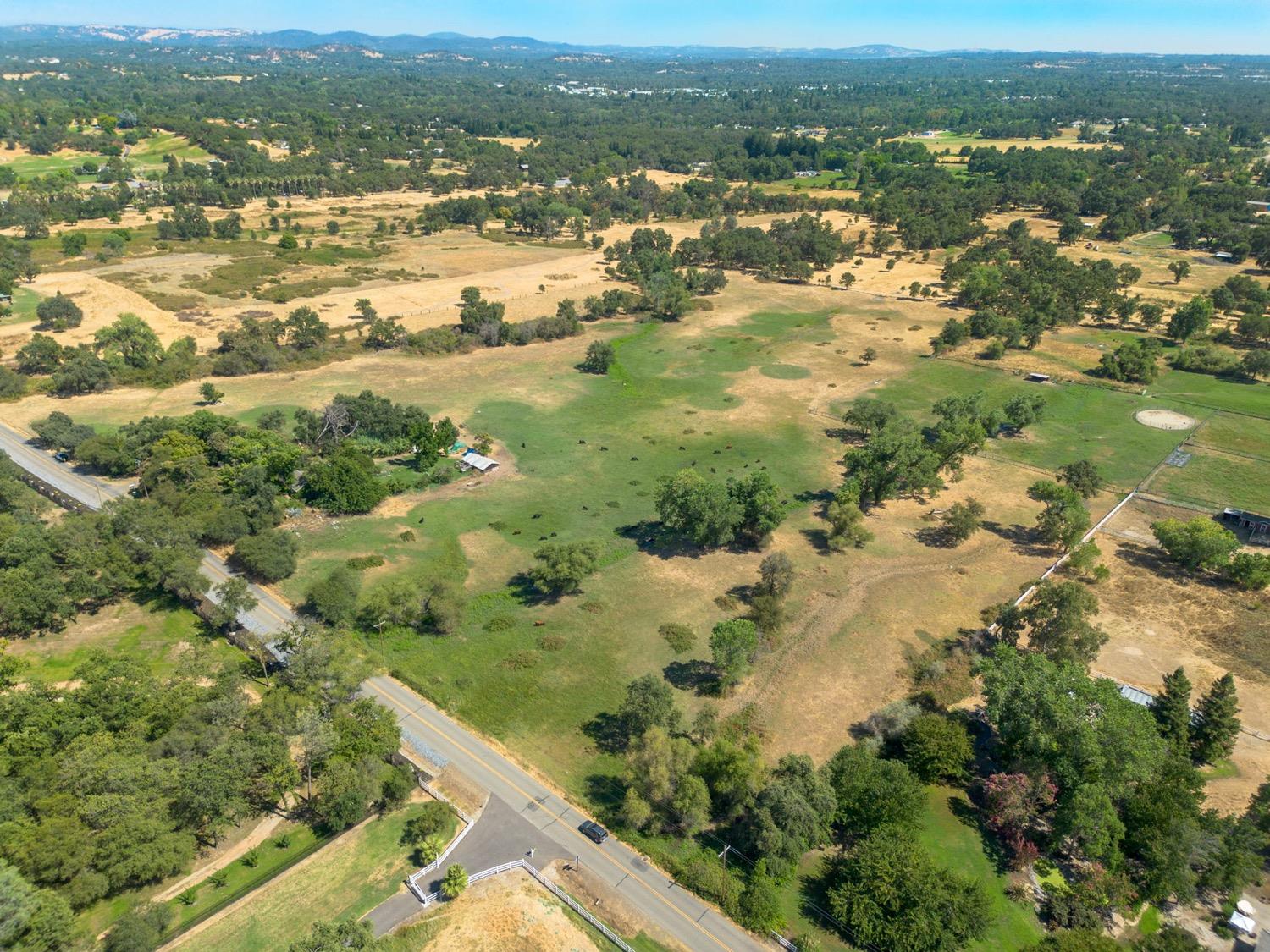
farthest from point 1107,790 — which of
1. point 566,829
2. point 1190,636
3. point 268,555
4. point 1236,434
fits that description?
point 1236,434

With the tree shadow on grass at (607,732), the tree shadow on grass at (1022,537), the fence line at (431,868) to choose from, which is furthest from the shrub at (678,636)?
the tree shadow on grass at (1022,537)

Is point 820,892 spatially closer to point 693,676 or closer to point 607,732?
point 607,732

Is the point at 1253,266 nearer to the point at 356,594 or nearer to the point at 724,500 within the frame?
the point at 724,500

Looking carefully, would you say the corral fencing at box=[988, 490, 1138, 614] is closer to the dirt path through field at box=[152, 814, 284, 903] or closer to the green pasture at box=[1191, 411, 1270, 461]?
the green pasture at box=[1191, 411, 1270, 461]

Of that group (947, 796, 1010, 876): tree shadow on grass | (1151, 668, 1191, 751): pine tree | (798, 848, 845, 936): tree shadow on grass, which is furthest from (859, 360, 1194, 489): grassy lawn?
(798, 848, 845, 936): tree shadow on grass

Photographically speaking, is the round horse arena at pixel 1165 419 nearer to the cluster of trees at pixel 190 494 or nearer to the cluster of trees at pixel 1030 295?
the cluster of trees at pixel 1030 295

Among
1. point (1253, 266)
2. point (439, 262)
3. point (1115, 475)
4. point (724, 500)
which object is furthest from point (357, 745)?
point (1253, 266)
